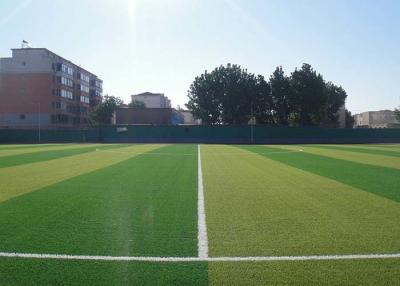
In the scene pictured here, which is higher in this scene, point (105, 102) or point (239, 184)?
point (105, 102)

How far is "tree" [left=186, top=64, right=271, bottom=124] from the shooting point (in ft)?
252

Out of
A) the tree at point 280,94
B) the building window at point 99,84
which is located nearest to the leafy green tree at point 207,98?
the tree at point 280,94

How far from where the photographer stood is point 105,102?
105000mm

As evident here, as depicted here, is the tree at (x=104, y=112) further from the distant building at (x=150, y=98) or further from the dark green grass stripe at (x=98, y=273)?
the dark green grass stripe at (x=98, y=273)

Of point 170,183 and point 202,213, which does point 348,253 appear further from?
point 170,183

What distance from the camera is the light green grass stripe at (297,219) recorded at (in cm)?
659

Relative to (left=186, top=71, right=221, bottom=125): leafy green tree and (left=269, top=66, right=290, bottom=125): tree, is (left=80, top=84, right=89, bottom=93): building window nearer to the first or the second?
(left=186, top=71, right=221, bottom=125): leafy green tree

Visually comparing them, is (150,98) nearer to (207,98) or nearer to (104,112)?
(104,112)

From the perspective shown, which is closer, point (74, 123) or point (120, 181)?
point (120, 181)

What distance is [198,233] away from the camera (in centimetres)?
741

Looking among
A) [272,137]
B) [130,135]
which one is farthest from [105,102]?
[272,137]

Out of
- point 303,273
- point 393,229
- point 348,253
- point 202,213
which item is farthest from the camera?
point 202,213

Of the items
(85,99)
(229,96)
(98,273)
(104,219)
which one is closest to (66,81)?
(85,99)

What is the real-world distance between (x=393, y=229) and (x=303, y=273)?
2.92 meters
